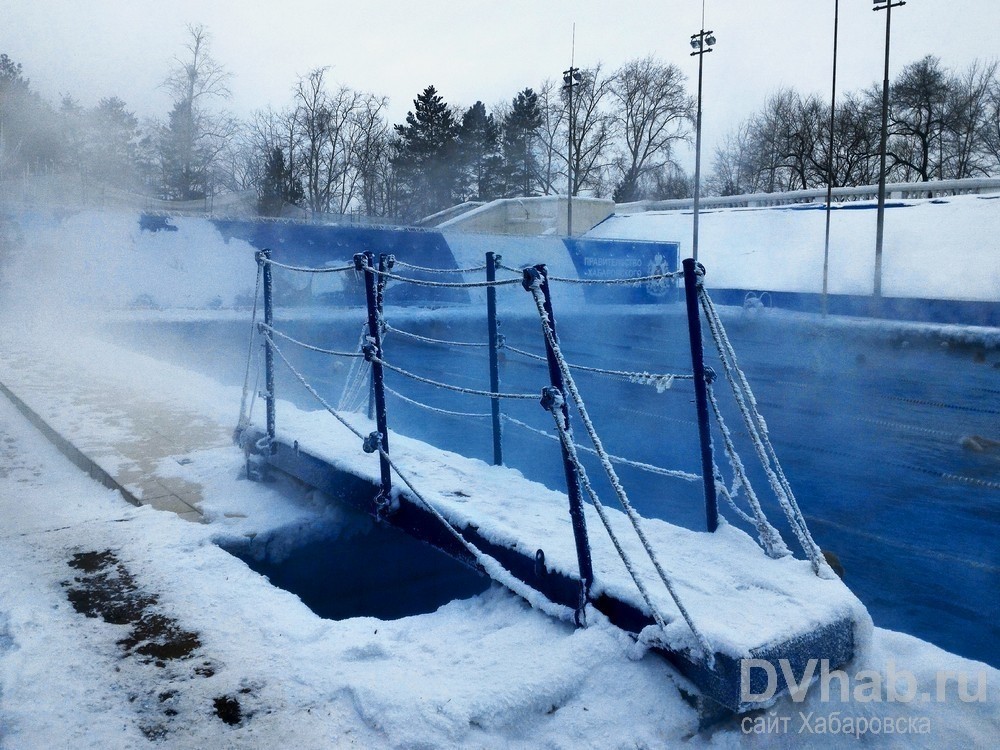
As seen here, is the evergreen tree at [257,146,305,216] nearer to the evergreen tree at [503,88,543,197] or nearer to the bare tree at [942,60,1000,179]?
the evergreen tree at [503,88,543,197]

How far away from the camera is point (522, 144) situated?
51.9 metres

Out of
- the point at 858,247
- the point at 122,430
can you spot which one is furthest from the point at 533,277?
the point at 858,247

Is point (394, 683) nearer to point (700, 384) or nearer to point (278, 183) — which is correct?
point (700, 384)

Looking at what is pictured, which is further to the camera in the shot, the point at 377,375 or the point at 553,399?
the point at 377,375

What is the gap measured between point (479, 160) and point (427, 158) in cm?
396

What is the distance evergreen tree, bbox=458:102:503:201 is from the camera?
49.9 meters

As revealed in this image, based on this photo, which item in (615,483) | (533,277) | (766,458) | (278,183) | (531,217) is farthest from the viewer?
(278,183)

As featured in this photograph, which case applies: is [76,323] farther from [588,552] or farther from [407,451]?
[588,552]

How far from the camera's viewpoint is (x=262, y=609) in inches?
130

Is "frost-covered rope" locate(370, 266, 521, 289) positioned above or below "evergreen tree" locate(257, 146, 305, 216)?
below

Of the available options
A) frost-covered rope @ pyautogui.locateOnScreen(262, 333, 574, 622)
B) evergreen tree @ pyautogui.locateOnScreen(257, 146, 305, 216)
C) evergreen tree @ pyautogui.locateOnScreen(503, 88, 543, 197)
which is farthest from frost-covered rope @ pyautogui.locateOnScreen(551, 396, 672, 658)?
evergreen tree @ pyautogui.locateOnScreen(503, 88, 543, 197)

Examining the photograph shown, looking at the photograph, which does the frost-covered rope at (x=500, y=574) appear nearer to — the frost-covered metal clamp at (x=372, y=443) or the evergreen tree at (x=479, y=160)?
the frost-covered metal clamp at (x=372, y=443)

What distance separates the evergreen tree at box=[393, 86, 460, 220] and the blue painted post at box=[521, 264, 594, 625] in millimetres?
46665

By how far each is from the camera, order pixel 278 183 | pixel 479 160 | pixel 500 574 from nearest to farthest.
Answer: pixel 500 574 → pixel 278 183 → pixel 479 160
